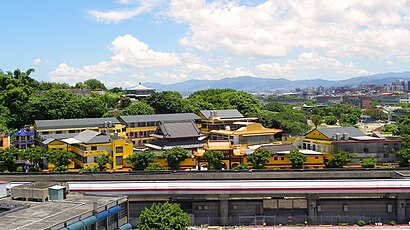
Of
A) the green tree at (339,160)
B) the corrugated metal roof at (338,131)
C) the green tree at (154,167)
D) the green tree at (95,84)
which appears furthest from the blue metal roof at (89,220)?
the green tree at (95,84)

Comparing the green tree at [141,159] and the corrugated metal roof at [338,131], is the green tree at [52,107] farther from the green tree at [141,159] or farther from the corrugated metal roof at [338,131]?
the corrugated metal roof at [338,131]

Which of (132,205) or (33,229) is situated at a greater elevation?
(33,229)

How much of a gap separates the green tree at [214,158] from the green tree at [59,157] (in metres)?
14.1

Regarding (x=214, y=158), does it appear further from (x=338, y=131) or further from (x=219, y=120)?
(x=219, y=120)

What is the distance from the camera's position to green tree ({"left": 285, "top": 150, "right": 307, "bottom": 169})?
1836 inches

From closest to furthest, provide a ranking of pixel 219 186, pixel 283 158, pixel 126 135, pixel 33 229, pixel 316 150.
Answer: pixel 33 229, pixel 219 186, pixel 283 158, pixel 316 150, pixel 126 135

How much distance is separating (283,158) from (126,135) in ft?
74.7

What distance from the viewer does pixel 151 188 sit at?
29.5m

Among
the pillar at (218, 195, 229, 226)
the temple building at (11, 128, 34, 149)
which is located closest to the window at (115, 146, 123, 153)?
the temple building at (11, 128, 34, 149)

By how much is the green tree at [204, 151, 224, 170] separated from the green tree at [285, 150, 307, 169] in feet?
23.0

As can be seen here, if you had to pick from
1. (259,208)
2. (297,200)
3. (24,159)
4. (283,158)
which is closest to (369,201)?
(297,200)

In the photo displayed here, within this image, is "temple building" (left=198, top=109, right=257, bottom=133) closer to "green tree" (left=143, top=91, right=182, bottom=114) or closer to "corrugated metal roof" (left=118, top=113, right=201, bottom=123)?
"corrugated metal roof" (left=118, top=113, right=201, bottom=123)

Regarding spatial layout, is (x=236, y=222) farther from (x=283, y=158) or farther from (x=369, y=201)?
(x=283, y=158)

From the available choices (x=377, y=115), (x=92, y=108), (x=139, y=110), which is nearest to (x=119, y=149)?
(x=92, y=108)
